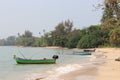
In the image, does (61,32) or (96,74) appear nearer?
(96,74)

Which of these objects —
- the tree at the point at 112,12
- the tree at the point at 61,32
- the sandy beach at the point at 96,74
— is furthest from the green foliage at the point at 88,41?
the sandy beach at the point at 96,74

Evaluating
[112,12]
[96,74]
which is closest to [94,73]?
[96,74]

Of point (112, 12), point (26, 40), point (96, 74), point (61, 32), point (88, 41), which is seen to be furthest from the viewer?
point (26, 40)

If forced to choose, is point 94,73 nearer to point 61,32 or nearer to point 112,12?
point 112,12

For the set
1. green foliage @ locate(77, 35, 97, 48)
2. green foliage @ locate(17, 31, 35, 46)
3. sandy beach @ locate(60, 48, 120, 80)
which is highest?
green foliage @ locate(17, 31, 35, 46)

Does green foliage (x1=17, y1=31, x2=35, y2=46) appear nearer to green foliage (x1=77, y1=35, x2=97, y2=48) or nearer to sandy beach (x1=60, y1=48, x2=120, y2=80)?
green foliage (x1=77, y1=35, x2=97, y2=48)

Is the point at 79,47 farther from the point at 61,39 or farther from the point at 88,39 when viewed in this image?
the point at 61,39

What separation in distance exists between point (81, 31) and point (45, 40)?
1252 inches

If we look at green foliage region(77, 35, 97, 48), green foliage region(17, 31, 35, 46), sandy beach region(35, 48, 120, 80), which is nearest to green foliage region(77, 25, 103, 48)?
Answer: green foliage region(77, 35, 97, 48)

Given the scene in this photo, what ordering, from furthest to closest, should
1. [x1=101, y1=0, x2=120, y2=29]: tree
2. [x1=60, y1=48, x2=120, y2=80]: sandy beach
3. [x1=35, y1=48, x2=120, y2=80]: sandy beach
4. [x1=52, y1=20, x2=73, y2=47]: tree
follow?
[x1=52, y1=20, x2=73, y2=47]: tree < [x1=101, y1=0, x2=120, y2=29]: tree < [x1=35, y1=48, x2=120, y2=80]: sandy beach < [x1=60, y1=48, x2=120, y2=80]: sandy beach

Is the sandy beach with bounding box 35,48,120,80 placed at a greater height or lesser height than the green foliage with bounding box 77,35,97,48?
lesser

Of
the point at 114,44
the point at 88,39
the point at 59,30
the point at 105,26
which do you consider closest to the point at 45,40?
the point at 59,30

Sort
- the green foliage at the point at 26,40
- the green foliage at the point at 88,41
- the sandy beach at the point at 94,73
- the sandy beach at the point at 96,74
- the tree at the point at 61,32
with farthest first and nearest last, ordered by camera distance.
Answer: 1. the green foliage at the point at 26,40
2. the tree at the point at 61,32
3. the green foliage at the point at 88,41
4. the sandy beach at the point at 94,73
5. the sandy beach at the point at 96,74

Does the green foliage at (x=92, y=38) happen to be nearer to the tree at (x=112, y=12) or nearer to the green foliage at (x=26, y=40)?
the tree at (x=112, y=12)
